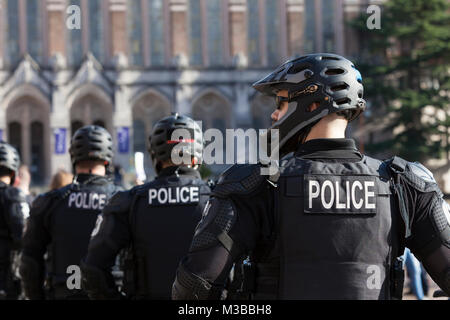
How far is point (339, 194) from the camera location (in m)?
2.79

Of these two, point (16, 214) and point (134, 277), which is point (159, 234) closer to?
point (134, 277)

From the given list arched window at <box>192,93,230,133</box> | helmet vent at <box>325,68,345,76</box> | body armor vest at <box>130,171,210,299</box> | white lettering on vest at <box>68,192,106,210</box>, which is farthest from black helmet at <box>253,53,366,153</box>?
arched window at <box>192,93,230,133</box>

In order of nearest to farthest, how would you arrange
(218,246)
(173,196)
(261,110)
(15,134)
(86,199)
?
(218,246)
(173,196)
(86,199)
(15,134)
(261,110)

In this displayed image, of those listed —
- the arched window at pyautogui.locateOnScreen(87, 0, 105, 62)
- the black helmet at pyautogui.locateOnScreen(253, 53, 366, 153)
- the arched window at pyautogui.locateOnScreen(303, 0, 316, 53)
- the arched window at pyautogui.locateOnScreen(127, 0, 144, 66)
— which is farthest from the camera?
the arched window at pyautogui.locateOnScreen(303, 0, 316, 53)

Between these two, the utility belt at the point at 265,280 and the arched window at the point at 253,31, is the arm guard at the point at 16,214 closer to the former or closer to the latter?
the utility belt at the point at 265,280

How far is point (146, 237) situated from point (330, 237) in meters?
1.81

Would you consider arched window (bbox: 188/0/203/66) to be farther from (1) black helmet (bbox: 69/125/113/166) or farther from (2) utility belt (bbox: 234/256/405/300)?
(2) utility belt (bbox: 234/256/405/300)

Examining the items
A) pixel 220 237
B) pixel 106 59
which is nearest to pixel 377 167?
pixel 220 237

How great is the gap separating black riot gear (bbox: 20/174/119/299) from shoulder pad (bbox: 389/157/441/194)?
2.84 metres

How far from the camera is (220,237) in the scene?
8.90ft

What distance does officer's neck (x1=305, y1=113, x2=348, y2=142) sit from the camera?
2.96 metres

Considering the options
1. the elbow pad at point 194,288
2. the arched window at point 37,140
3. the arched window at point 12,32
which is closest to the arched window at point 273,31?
the arched window at point 37,140

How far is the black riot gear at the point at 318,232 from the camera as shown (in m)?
2.72

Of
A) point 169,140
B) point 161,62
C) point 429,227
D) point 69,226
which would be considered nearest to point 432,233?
point 429,227
